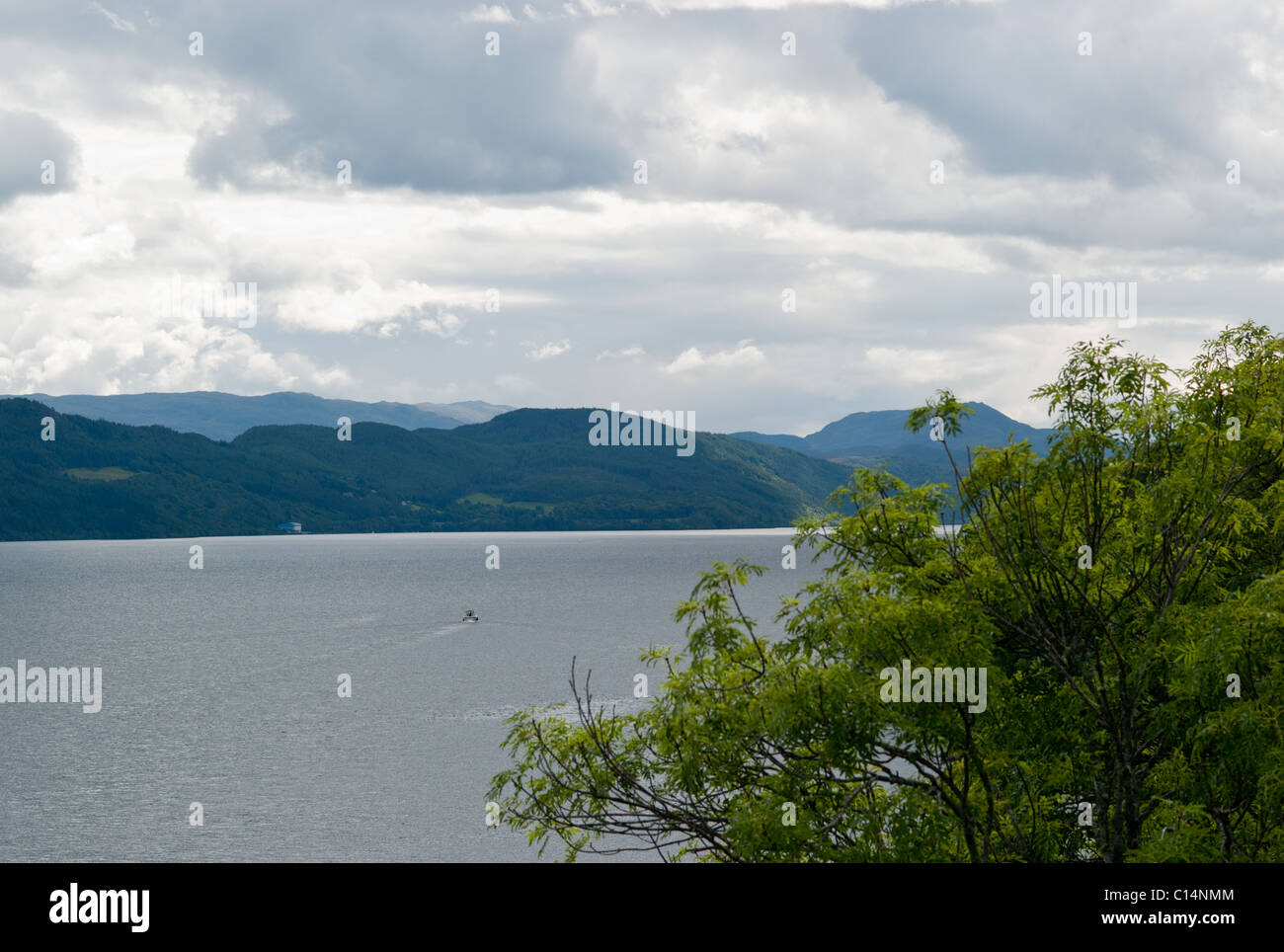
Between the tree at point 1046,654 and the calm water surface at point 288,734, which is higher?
the tree at point 1046,654

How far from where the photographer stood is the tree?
50.0 ft

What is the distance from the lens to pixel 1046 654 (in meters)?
16.7

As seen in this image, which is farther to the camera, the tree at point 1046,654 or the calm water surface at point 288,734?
the calm water surface at point 288,734

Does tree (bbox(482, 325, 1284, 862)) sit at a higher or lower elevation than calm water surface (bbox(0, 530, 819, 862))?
higher

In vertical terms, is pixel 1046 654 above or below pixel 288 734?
above

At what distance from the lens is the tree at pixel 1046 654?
50.0 ft

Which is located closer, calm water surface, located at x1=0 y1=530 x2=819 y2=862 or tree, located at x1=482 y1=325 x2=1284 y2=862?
tree, located at x1=482 y1=325 x2=1284 y2=862

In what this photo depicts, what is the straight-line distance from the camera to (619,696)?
10525cm

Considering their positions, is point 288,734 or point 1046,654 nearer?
point 1046,654
